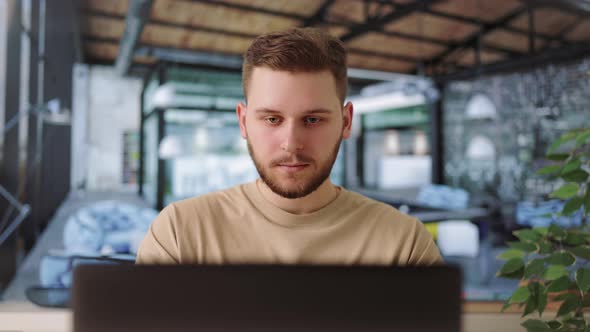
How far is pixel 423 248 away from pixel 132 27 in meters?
6.56

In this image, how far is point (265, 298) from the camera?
418 millimetres

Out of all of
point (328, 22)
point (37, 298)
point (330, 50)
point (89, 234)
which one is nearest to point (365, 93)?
point (328, 22)

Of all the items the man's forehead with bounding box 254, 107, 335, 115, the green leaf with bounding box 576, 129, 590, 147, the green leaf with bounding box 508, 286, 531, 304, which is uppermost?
the man's forehead with bounding box 254, 107, 335, 115

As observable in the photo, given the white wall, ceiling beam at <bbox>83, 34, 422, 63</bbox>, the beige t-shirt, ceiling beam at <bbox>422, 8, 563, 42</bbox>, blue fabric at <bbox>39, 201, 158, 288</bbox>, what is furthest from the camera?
the white wall

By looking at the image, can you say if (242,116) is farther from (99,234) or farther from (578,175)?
(99,234)

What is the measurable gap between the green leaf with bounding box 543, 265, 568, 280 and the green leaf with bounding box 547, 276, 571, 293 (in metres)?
0.01

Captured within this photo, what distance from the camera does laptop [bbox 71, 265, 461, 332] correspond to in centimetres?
41

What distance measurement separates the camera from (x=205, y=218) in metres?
0.91

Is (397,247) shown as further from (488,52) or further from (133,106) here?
(133,106)

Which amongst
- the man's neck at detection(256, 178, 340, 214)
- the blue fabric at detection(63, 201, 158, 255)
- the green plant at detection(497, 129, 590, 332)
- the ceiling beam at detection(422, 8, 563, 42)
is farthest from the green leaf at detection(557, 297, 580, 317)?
the ceiling beam at detection(422, 8, 563, 42)

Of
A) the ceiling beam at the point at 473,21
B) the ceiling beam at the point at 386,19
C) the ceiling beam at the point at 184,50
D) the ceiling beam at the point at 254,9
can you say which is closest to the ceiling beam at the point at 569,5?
the ceiling beam at the point at 473,21

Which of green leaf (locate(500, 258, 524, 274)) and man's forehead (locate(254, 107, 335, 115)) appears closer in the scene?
man's forehead (locate(254, 107, 335, 115))

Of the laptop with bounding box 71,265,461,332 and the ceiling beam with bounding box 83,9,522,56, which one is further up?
the ceiling beam with bounding box 83,9,522,56

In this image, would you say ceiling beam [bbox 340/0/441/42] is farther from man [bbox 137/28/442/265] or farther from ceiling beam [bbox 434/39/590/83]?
man [bbox 137/28/442/265]
